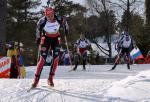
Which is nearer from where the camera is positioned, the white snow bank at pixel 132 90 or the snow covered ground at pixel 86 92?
the white snow bank at pixel 132 90

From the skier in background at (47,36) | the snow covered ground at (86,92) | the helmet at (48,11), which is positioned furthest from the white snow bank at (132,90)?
the helmet at (48,11)

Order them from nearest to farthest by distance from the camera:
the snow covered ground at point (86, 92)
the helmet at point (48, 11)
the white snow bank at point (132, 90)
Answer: the white snow bank at point (132, 90), the snow covered ground at point (86, 92), the helmet at point (48, 11)

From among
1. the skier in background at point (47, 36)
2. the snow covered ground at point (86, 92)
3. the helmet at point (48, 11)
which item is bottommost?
the snow covered ground at point (86, 92)

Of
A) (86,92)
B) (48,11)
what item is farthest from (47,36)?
(86,92)

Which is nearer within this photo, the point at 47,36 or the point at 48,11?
the point at 48,11

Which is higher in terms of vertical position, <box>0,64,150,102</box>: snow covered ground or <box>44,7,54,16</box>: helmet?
<box>44,7,54,16</box>: helmet

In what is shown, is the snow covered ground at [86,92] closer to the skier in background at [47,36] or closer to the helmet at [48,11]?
the skier in background at [47,36]

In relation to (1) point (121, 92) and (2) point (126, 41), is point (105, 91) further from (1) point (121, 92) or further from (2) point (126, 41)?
(2) point (126, 41)

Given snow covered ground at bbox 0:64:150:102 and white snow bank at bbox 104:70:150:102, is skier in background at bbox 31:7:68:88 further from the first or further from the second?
white snow bank at bbox 104:70:150:102

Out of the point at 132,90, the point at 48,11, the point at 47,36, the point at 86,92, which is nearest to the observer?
the point at 132,90

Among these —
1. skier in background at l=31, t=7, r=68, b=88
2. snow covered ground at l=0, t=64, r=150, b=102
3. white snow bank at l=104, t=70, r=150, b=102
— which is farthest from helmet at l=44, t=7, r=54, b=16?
white snow bank at l=104, t=70, r=150, b=102

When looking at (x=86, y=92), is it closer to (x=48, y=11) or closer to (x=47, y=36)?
(x=47, y=36)

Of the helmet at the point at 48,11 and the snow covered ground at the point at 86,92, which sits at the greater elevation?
the helmet at the point at 48,11

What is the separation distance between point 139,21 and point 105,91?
40.3 meters
